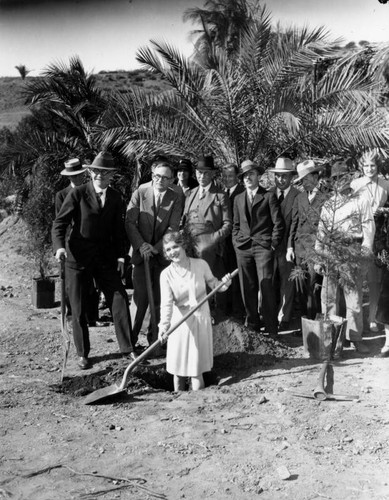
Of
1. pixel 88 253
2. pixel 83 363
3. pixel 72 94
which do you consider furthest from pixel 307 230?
pixel 72 94

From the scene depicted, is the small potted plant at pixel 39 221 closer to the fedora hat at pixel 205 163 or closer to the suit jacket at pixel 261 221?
the fedora hat at pixel 205 163

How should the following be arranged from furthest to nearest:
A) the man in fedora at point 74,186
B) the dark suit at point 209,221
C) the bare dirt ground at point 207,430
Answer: the man in fedora at point 74,186 < the dark suit at point 209,221 < the bare dirt ground at point 207,430

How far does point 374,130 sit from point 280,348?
3909mm

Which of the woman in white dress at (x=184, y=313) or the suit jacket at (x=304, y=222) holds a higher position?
the suit jacket at (x=304, y=222)

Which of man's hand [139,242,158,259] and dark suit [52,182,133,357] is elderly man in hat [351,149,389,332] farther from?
dark suit [52,182,133,357]

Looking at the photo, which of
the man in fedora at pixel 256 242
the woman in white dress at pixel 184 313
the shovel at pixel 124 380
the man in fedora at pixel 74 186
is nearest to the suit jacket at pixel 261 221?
the man in fedora at pixel 256 242

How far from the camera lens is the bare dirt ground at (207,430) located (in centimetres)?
459

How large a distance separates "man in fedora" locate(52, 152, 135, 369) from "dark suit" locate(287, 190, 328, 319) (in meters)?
1.92

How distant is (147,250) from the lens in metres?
7.39

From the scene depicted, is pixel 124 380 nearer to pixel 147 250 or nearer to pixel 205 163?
pixel 147 250

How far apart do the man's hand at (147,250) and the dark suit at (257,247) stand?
1057 millimetres

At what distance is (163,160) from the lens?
296 inches

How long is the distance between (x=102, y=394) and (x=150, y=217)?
218cm

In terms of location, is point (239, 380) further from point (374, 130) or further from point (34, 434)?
point (374, 130)
